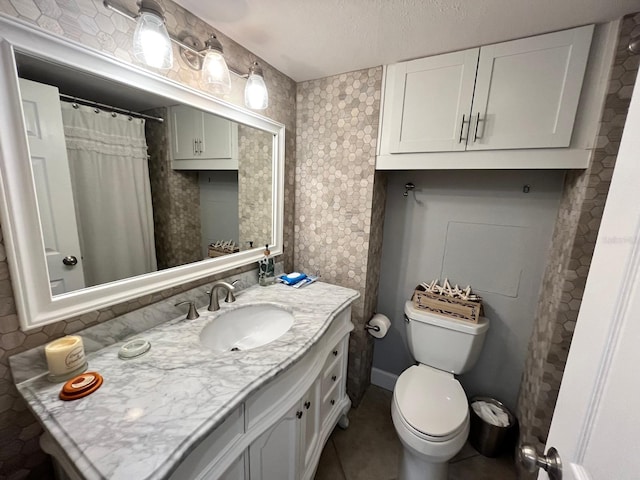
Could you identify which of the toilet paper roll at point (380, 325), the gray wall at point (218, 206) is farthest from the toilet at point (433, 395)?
the gray wall at point (218, 206)

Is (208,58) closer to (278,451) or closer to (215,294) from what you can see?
(215,294)

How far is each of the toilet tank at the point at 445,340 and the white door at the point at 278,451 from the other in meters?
0.89

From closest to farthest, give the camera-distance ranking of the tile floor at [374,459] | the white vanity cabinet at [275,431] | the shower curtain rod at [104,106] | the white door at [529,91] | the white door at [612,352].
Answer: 1. the white door at [612,352]
2. the white vanity cabinet at [275,431]
3. the shower curtain rod at [104,106]
4. the white door at [529,91]
5. the tile floor at [374,459]

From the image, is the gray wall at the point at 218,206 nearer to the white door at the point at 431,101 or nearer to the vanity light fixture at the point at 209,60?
the vanity light fixture at the point at 209,60

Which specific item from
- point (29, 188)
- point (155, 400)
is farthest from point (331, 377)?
point (29, 188)

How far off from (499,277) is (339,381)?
1.13m

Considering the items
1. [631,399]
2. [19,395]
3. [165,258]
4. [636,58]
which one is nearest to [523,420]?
[631,399]

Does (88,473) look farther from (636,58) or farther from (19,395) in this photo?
(636,58)

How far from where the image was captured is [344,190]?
5.17 feet

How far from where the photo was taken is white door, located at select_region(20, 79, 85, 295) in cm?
71

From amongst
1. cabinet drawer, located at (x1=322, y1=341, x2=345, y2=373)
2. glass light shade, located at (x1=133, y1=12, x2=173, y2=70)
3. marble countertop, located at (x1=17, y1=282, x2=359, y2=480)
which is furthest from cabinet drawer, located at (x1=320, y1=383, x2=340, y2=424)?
glass light shade, located at (x1=133, y1=12, x2=173, y2=70)

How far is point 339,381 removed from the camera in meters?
1.47

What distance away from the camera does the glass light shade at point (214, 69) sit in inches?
39.7

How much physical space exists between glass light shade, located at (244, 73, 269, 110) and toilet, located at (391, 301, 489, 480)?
1444 mm
